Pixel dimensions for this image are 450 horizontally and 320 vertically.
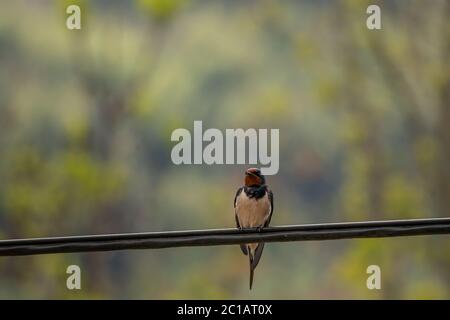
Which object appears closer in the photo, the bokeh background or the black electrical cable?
the black electrical cable

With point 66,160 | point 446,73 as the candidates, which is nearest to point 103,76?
point 66,160

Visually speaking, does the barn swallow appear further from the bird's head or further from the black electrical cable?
the black electrical cable

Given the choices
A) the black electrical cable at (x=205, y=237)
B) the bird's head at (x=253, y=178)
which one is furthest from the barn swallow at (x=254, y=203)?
the black electrical cable at (x=205, y=237)

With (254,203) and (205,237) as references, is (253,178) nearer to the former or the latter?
(254,203)

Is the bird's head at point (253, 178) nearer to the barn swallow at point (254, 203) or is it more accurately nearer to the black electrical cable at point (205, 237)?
the barn swallow at point (254, 203)

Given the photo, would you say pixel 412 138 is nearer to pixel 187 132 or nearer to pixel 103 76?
pixel 187 132

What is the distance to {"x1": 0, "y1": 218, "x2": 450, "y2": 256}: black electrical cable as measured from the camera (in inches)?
98.6

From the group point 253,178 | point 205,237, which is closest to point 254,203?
point 253,178

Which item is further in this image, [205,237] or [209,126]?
[209,126]

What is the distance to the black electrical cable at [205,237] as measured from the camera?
2504 mm

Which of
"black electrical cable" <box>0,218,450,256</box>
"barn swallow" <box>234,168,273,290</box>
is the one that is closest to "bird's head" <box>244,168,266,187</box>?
"barn swallow" <box>234,168,273,290</box>

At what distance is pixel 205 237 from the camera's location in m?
2.61
